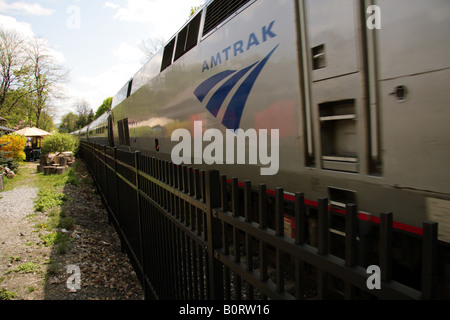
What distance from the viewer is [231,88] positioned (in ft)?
14.0

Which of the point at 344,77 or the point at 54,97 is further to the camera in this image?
the point at 54,97

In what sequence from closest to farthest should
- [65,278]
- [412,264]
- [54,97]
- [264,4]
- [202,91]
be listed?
1. [412,264]
2. [264,4]
3. [65,278]
4. [202,91]
5. [54,97]

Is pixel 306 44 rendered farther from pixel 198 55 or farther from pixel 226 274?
pixel 198 55

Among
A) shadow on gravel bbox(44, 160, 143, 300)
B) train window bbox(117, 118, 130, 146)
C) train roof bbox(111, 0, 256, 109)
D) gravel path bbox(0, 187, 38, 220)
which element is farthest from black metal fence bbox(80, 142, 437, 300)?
train window bbox(117, 118, 130, 146)

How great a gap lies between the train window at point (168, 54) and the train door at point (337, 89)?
14.9 feet

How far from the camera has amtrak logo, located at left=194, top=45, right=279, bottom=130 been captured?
12.4 ft

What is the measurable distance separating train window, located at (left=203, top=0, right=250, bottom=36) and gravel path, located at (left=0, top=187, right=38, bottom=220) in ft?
17.5

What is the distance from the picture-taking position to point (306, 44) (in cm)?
296

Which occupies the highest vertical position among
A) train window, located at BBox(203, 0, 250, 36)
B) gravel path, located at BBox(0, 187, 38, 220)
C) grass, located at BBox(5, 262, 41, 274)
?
train window, located at BBox(203, 0, 250, 36)

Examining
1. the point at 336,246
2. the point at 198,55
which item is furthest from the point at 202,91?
the point at 336,246

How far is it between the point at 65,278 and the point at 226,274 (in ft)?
10.2

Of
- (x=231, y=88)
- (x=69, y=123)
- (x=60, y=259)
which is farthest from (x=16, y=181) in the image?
(x=69, y=123)

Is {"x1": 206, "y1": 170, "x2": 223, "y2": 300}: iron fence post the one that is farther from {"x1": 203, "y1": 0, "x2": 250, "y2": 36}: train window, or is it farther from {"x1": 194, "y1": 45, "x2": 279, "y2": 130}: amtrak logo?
{"x1": 203, "y1": 0, "x2": 250, "y2": 36}: train window

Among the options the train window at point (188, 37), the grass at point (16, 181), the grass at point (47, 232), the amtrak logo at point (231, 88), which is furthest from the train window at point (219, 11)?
the grass at point (16, 181)
